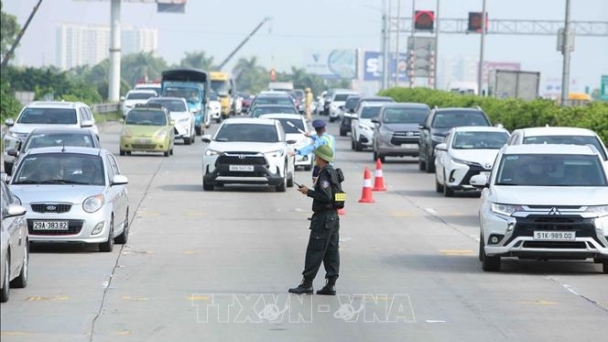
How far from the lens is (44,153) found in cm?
2186

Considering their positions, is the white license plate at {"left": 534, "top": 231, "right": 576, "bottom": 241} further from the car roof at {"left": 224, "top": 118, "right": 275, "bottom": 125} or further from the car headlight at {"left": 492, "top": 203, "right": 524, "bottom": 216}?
the car roof at {"left": 224, "top": 118, "right": 275, "bottom": 125}

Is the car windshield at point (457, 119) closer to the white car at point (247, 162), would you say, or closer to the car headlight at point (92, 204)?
the white car at point (247, 162)

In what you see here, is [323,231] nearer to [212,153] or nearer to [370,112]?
[212,153]

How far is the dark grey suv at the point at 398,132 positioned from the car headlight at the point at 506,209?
87.9ft

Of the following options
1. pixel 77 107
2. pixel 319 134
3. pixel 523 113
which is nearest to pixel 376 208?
pixel 319 134

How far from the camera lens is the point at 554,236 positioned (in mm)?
18328

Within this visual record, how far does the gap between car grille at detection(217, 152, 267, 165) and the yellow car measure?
1519cm

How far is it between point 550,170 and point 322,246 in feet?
15.1

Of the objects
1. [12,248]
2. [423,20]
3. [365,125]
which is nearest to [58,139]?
[12,248]

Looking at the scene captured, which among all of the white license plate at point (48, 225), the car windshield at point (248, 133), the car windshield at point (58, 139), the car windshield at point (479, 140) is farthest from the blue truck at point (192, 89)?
the white license plate at point (48, 225)

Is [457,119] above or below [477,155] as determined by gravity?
above

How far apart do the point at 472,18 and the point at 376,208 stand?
65820mm

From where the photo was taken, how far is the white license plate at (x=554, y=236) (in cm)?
1828

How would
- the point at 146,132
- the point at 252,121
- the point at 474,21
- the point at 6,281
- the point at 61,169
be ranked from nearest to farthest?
the point at 6,281
the point at 61,169
the point at 252,121
the point at 146,132
the point at 474,21
